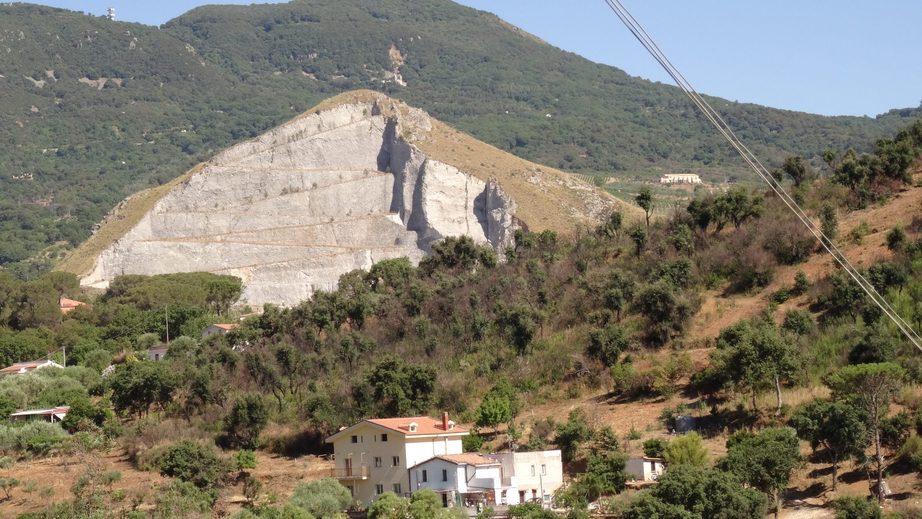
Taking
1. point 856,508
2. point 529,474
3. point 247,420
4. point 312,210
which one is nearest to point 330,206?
point 312,210

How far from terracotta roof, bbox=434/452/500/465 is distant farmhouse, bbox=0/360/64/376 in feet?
108

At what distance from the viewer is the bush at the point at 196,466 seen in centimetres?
4659

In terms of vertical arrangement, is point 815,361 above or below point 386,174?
below

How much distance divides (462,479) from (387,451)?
12.2ft

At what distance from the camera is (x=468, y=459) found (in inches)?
1727

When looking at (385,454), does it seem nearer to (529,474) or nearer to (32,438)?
(529,474)

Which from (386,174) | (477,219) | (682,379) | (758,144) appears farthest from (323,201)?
(758,144)

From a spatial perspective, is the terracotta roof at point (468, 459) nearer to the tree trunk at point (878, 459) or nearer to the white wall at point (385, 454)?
the white wall at point (385, 454)

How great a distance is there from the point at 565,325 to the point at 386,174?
5635 cm

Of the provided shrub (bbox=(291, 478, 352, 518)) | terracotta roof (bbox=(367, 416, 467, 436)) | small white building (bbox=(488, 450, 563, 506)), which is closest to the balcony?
terracotta roof (bbox=(367, 416, 467, 436))

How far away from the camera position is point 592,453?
44000mm

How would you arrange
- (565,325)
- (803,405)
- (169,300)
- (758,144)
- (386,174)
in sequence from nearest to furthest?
1. (803,405)
2. (565,325)
3. (169,300)
4. (386,174)
5. (758,144)

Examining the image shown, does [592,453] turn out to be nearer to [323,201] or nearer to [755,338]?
[755,338]

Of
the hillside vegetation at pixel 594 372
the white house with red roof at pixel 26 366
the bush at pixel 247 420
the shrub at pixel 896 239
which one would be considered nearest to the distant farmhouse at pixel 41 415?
the hillside vegetation at pixel 594 372
